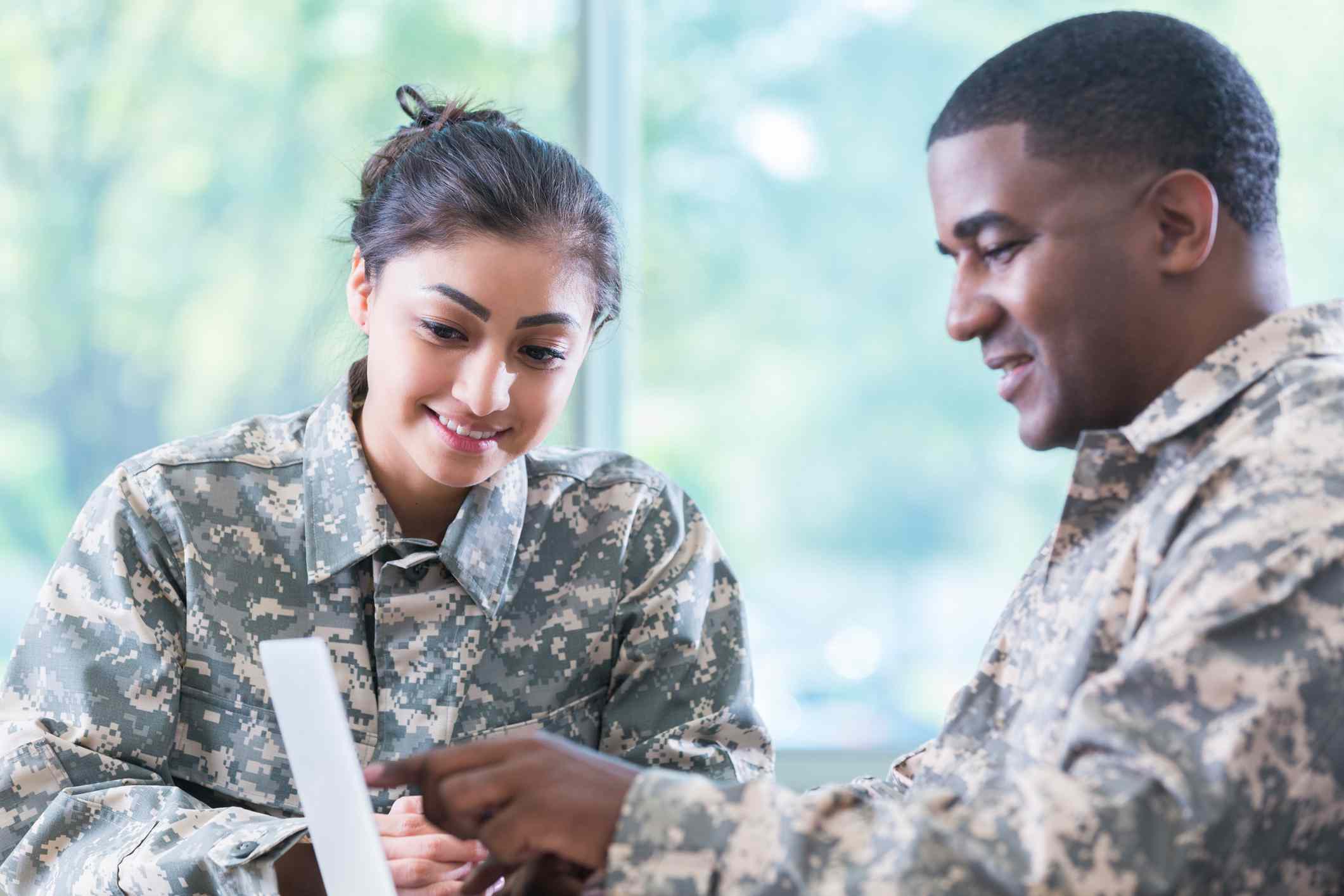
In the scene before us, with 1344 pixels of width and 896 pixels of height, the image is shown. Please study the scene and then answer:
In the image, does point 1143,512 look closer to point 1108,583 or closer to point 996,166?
point 1108,583

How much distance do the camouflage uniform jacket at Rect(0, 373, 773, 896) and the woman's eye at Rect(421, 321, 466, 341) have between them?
0.20 m

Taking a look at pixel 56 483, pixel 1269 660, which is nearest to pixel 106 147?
pixel 56 483

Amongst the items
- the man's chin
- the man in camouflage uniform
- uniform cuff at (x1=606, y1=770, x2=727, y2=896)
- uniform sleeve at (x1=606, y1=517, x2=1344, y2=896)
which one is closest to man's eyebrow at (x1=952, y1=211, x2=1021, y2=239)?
the man in camouflage uniform

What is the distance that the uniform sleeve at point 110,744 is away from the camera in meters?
1.25

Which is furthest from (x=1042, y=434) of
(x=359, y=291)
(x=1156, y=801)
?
(x=359, y=291)

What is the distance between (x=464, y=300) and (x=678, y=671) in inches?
19.5

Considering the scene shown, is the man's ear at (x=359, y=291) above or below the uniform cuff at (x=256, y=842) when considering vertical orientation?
above

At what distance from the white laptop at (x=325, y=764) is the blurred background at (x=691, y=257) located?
147 centimetres

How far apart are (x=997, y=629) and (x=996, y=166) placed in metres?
0.39

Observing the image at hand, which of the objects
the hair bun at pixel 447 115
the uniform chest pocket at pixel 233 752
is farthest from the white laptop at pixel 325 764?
the hair bun at pixel 447 115

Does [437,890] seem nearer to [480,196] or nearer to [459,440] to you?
[459,440]

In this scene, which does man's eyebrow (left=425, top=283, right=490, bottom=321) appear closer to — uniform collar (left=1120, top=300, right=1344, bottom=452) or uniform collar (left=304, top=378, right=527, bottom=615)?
uniform collar (left=304, top=378, right=527, bottom=615)

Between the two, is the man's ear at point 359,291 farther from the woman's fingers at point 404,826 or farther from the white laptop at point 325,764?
the white laptop at point 325,764

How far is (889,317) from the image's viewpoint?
95.9 inches
